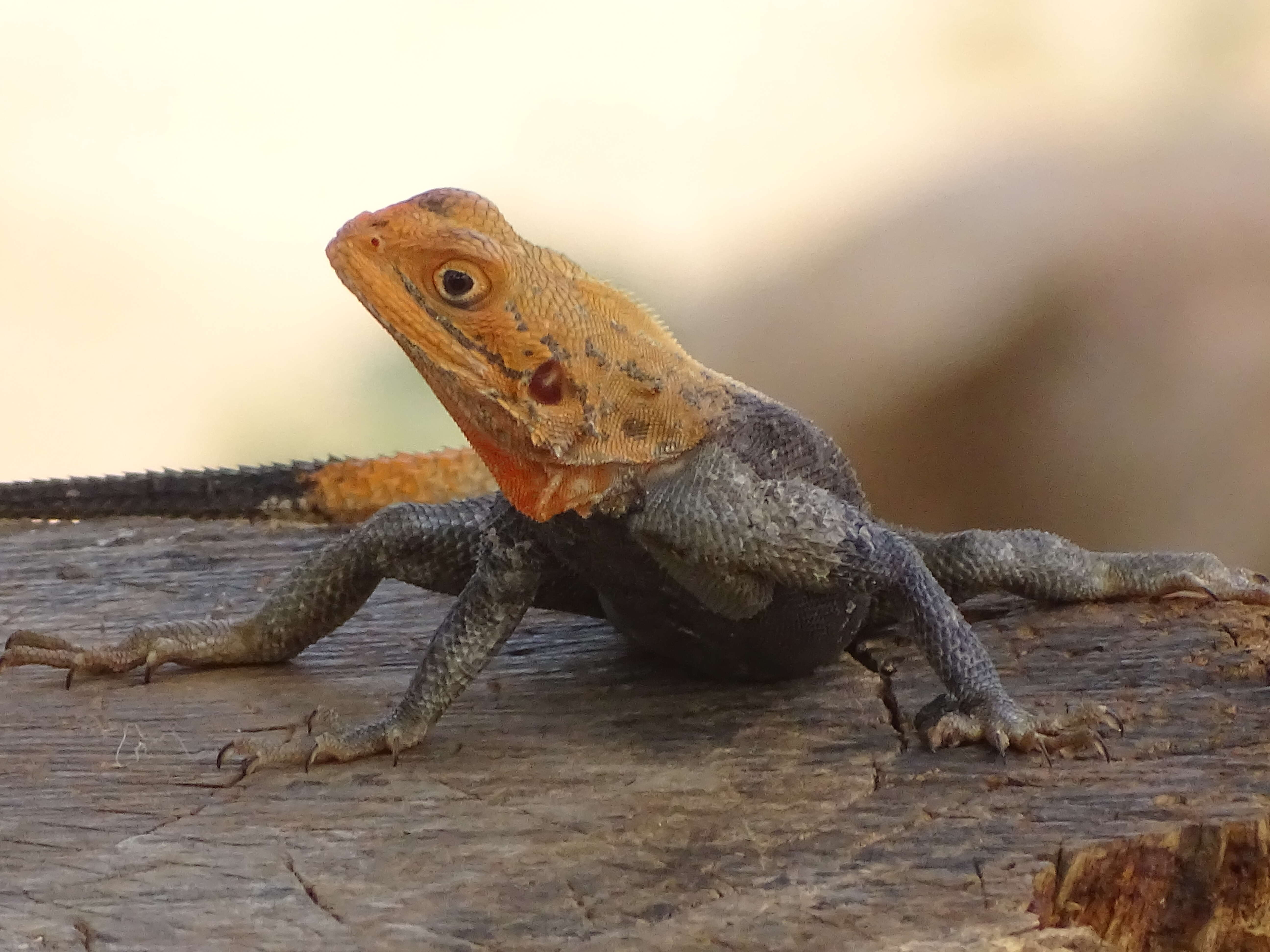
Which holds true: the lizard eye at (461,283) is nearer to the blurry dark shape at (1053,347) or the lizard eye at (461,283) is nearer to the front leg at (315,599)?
the front leg at (315,599)

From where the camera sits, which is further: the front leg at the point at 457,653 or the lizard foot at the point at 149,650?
the lizard foot at the point at 149,650

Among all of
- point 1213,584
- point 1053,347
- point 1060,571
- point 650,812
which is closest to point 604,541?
point 650,812

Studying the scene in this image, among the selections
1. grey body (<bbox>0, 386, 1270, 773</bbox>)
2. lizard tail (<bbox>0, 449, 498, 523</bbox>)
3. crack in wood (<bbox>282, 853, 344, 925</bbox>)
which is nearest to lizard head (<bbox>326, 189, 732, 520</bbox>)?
grey body (<bbox>0, 386, 1270, 773</bbox>)

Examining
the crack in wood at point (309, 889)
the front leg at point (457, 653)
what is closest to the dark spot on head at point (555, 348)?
the front leg at point (457, 653)

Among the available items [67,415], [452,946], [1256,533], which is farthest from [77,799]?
[1256,533]

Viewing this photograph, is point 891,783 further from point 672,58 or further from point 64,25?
point 64,25

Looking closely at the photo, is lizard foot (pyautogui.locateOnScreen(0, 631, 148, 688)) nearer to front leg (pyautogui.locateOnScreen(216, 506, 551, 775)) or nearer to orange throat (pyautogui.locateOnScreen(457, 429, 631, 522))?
front leg (pyautogui.locateOnScreen(216, 506, 551, 775))
